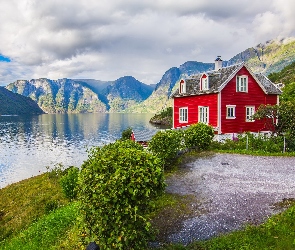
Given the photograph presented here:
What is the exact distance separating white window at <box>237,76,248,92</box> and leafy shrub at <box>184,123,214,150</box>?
13.4m

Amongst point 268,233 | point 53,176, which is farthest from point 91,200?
point 53,176

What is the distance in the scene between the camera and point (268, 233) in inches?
356

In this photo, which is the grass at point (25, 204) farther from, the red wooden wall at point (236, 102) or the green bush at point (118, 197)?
the red wooden wall at point (236, 102)

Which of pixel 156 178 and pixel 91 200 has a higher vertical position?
pixel 156 178

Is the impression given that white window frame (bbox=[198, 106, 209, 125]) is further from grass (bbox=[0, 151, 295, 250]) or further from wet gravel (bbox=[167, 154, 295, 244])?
grass (bbox=[0, 151, 295, 250])

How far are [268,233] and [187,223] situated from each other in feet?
8.93

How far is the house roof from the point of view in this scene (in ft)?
112

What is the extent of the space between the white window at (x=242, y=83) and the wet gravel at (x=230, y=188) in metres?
15.2

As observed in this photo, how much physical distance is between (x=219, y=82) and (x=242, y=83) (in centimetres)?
315

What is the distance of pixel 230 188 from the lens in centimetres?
1416

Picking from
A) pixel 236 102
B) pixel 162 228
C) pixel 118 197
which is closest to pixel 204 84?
pixel 236 102

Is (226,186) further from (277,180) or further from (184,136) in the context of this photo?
(184,136)

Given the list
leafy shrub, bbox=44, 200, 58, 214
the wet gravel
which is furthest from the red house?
leafy shrub, bbox=44, 200, 58, 214

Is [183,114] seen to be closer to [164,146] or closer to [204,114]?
[204,114]
